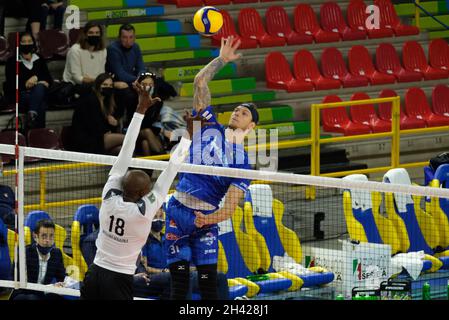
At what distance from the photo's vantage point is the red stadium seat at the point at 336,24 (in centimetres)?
2239

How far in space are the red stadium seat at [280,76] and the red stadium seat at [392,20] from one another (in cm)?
261

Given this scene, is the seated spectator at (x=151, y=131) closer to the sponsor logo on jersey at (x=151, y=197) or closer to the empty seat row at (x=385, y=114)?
the empty seat row at (x=385, y=114)

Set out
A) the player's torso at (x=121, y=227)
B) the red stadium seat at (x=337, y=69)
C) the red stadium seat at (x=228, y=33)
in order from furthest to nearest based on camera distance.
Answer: the red stadium seat at (x=337, y=69) → the red stadium seat at (x=228, y=33) → the player's torso at (x=121, y=227)

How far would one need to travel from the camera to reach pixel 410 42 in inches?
889

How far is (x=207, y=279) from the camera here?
12.4 meters

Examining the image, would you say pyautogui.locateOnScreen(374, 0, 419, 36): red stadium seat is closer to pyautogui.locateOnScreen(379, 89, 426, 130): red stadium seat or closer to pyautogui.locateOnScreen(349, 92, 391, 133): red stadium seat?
pyautogui.locateOnScreen(379, 89, 426, 130): red stadium seat

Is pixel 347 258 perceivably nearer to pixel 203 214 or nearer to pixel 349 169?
pixel 203 214

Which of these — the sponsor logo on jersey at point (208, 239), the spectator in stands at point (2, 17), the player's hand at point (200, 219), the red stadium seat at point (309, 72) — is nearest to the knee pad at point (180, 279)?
the sponsor logo on jersey at point (208, 239)

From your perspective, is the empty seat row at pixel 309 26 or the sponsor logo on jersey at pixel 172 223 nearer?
the sponsor logo on jersey at pixel 172 223

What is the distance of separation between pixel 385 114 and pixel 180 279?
9617 millimetres

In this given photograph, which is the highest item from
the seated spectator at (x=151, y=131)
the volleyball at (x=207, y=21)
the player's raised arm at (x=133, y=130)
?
the volleyball at (x=207, y=21)

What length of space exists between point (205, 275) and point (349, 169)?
7355 millimetres

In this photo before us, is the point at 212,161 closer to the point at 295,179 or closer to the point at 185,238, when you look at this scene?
the point at 185,238

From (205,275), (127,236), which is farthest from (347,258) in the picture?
(127,236)
